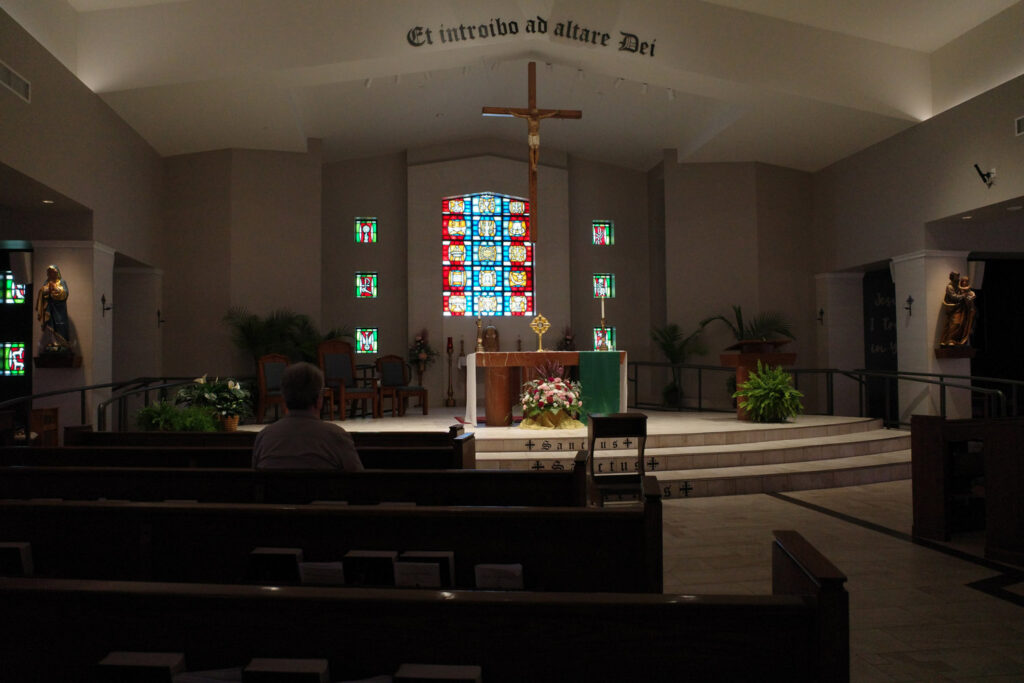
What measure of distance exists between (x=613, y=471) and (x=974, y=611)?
3.22 meters

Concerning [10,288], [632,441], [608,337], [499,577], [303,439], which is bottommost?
[632,441]

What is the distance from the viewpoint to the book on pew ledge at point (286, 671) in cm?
108

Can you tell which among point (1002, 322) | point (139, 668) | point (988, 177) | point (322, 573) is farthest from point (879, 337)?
point (139, 668)

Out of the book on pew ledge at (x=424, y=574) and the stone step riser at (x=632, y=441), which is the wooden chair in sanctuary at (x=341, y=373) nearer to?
the stone step riser at (x=632, y=441)

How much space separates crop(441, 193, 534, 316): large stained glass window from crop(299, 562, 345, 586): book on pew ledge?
34.4 ft

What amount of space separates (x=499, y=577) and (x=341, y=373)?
26.9 feet

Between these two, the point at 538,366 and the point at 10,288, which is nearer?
the point at 538,366

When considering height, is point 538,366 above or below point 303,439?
above

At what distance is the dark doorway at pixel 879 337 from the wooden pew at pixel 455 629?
1003 cm

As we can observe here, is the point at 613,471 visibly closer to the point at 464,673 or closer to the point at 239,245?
the point at 464,673

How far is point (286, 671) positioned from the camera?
109cm

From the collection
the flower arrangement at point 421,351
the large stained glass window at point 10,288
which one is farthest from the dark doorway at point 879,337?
the large stained glass window at point 10,288

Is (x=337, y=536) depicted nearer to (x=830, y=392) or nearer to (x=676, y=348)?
(x=830, y=392)

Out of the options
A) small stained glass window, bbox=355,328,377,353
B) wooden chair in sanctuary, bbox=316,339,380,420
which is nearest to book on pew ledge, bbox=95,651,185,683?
wooden chair in sanctuary, bbox=316,339,380,420
